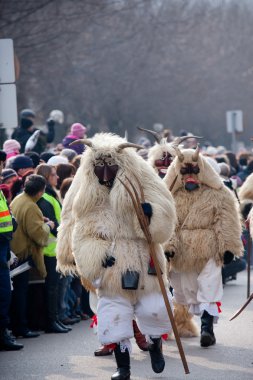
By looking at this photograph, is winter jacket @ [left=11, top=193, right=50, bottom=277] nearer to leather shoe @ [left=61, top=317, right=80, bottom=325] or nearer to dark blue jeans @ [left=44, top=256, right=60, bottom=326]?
dark blue jeans @ [left=44, top=256, right=60, bottom=326]

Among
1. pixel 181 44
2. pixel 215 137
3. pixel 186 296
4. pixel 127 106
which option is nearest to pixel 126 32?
pixel 127 106

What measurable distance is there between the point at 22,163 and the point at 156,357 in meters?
4.59

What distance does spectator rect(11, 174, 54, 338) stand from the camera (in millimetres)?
12414

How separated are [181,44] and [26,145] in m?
38.5

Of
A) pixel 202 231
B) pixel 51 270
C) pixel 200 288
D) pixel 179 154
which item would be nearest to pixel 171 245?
pixel 202 231

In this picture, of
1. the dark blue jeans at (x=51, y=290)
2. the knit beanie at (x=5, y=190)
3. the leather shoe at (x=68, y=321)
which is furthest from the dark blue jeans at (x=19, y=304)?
the leather shoe at (x=68, y=321)

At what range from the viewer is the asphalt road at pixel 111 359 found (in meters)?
10.1

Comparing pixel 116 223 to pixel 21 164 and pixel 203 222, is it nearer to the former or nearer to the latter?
pixel 203 222

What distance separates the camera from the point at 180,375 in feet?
32.9

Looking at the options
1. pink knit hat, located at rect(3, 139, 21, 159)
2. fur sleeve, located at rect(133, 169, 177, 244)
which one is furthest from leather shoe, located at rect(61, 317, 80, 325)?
fur sleeve, located at rect(133, 169, 177, 244)

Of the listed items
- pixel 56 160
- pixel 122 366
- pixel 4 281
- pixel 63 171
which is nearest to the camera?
pixel 122 366

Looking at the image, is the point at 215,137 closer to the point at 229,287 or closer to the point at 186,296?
the point at 229,287

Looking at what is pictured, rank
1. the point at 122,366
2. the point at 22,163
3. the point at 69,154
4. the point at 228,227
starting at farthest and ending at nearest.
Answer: the point at 69,154 < the point at 22,163 < the point at 228,227 < the point at 122,366

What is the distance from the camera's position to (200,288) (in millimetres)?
11695
